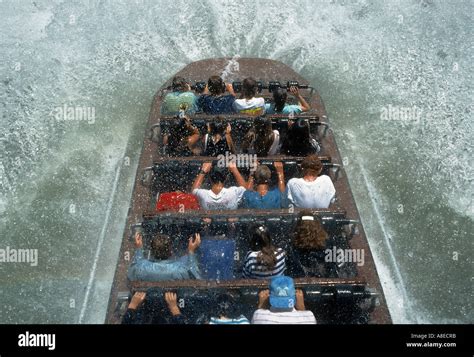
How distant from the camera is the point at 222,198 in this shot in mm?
7012

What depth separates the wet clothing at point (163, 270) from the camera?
19.7ft

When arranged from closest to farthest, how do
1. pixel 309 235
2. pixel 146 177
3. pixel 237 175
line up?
1. pixel 309 235
2. pixel 237 175
3. pixel 146 177

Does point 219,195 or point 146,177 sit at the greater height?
point 219,195

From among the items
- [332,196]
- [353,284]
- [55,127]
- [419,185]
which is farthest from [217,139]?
[55,127]

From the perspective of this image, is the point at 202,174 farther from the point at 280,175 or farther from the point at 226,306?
the point at 226,306

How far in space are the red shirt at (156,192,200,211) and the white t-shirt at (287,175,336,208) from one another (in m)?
1.24

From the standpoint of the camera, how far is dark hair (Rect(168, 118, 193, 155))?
26.1ft

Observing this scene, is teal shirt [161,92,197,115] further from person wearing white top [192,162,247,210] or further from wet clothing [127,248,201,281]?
wet clothing [127,248,201,281]

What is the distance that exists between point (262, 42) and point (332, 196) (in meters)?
7.53

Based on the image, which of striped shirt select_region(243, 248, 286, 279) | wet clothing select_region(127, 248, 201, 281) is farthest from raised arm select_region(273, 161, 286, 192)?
wet clothing select_region(127, 248, 201, 281)

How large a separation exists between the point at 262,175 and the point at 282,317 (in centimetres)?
204

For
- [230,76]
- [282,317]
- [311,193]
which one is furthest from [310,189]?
[230,76]

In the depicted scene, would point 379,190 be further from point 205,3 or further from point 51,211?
point 205,3

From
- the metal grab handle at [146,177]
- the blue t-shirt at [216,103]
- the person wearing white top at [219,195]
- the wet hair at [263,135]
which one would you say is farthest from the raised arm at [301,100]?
the metal grab handle at [146,177]
